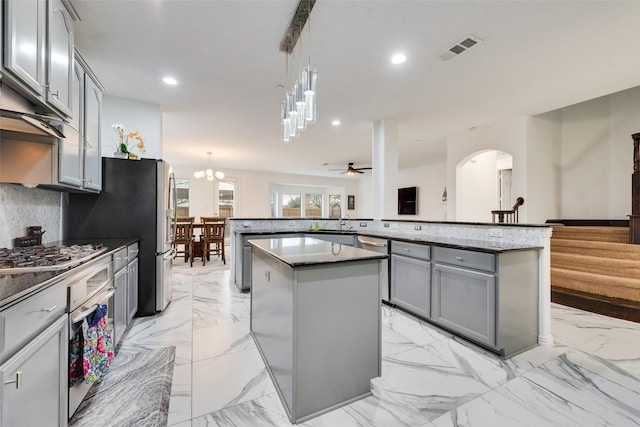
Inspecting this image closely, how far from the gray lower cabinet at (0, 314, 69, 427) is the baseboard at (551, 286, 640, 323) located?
4.71 meters

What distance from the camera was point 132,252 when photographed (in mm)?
2664

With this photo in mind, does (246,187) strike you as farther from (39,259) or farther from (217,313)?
(39,259)

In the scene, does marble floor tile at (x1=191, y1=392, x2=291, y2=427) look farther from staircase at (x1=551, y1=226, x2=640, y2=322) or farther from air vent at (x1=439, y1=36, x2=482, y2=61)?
staircase at (x1=551, y1=226, x2=640, y2=322)

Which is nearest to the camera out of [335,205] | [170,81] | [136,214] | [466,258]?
[466,258]

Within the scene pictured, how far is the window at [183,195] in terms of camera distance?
8.23 m

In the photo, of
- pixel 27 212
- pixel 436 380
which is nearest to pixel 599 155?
pixel 436 380

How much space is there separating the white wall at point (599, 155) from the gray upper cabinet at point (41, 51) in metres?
6.56

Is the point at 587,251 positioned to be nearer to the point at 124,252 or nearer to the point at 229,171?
the point at 124,252

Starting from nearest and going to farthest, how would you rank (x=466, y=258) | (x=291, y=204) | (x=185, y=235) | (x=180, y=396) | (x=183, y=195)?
1. (x=180, y=396)
2. (x=466, y=258)
3. (x=185, y=235)
4. (x=183, y=195)
5. (x=291, y=204)

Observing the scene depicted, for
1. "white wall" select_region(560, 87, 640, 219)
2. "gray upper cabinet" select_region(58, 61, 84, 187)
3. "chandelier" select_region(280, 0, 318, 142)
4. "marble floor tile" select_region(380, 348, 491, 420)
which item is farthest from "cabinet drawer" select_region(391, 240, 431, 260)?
"white wall" select_region(560, 87, 640, 219)

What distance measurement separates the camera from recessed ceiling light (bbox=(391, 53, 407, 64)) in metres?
2.55

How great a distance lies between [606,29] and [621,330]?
8.97 feet

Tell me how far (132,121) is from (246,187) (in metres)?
5.40

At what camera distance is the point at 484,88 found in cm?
325
